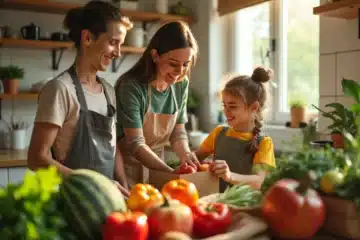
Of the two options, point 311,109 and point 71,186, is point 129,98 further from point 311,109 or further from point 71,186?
point 311,109

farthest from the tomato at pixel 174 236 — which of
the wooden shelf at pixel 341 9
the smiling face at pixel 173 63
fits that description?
the wooden shelf at pixel 341 9

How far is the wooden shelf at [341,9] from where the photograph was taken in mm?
1815

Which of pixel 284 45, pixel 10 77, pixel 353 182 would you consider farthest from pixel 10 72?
pixel 353 182

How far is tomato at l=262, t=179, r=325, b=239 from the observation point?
835mm

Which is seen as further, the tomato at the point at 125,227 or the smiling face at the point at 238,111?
the smiling face at the point at 238,111

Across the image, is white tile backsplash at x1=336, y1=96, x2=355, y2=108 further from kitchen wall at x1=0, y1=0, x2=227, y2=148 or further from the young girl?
kitchen wall at x1=0, y1=0, x2=227, y2=148

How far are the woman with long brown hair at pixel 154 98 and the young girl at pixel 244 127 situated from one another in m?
0.16

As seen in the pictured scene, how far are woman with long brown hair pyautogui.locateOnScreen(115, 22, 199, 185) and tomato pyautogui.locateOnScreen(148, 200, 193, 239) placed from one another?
25.4 inches

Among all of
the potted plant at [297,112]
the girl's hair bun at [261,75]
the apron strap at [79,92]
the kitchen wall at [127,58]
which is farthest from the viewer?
the kitchen wall at [127,58]

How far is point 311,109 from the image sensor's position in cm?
269

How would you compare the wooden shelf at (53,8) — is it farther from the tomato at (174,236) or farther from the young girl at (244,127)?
the tomato at (174,236)

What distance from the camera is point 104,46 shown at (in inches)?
57.4

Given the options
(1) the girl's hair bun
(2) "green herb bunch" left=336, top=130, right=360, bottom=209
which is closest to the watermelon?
(2) "green herb bunch" left=336, top=130, right=360, bottom=209

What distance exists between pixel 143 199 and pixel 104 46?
0.71 m
